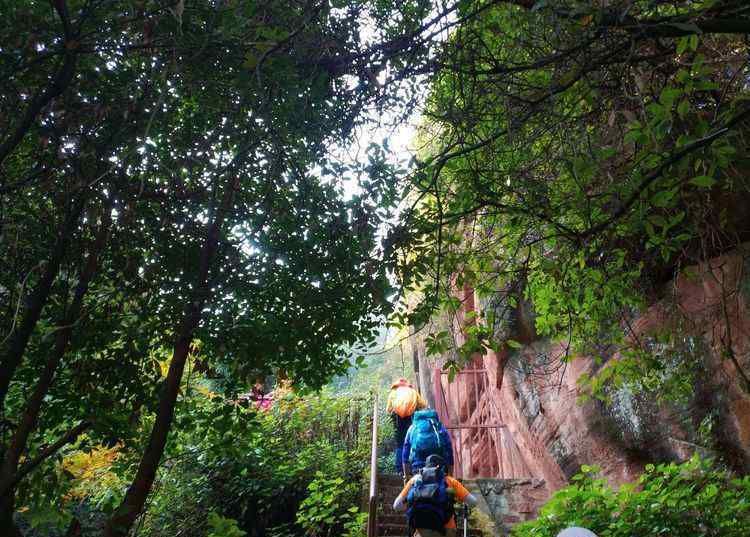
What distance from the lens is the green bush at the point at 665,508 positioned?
433 centimetres

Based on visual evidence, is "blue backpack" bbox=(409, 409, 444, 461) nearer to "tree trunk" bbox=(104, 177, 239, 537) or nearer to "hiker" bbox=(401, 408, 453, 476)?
"hiker" bbox=(401, 408, 453, 476)

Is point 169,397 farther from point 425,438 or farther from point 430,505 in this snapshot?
point 425,438

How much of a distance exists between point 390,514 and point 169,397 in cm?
481

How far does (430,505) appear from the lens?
527cm

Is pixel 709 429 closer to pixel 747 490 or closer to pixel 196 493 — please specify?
pixel 747 490

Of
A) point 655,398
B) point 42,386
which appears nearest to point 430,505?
point 655,398

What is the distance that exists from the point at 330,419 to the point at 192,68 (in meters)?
9.29

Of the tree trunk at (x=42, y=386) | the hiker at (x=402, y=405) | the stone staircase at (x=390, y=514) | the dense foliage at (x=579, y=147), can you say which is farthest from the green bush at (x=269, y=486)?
the dense foliage at (x=579, y=147)

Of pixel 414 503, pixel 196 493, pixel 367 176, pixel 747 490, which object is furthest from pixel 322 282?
pixel 196 493

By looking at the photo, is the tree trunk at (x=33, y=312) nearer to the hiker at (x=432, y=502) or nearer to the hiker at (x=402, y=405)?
the hiker at (x=432, y=502)

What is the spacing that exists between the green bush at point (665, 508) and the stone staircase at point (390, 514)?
1869 mm

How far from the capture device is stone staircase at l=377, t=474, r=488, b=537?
278 inches

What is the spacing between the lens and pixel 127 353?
4188mm

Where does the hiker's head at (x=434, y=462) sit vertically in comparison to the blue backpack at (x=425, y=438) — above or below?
below
